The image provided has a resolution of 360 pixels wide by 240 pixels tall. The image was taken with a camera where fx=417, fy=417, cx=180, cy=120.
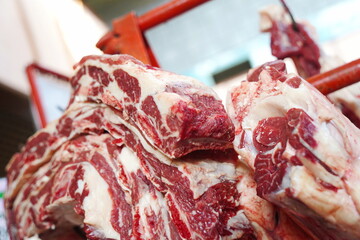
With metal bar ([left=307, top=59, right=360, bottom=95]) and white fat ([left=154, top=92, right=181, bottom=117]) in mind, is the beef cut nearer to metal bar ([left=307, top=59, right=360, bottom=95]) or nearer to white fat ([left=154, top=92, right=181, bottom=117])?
white fat ([left=154, top=92, right=181, bottom=117])

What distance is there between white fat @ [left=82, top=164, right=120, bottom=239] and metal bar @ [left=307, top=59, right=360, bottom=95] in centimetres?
79

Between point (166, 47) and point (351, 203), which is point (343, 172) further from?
point (166, 47)

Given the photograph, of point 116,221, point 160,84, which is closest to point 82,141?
point 116,221

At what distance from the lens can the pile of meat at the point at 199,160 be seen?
103 cm

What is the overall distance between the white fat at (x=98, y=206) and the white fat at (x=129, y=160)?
0.10m

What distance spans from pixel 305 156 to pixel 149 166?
0.50 metres

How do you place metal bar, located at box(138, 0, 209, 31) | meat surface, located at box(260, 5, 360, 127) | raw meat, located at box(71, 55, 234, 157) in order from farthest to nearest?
meat surface, located at box(260, 5, 360, 127)
metal bar, located at box(138, 0, 209, 31)
raw meat, located at box(71, 55, 234, 157)

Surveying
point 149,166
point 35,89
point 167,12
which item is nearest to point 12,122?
point 35,89

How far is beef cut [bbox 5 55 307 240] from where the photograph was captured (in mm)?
1199

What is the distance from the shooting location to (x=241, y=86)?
1.36 meters

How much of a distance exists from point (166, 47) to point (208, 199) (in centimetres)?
428

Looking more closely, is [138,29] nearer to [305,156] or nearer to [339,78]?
[339,78]

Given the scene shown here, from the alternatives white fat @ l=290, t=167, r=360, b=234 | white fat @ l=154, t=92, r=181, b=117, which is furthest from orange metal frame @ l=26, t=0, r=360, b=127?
white fat @ l=290, t=167, r=360, b=234

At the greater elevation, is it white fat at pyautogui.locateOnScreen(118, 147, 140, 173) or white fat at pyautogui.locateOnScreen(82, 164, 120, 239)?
white fat at pyautogui.locateOnScreen(118, 147, 140, 173)
